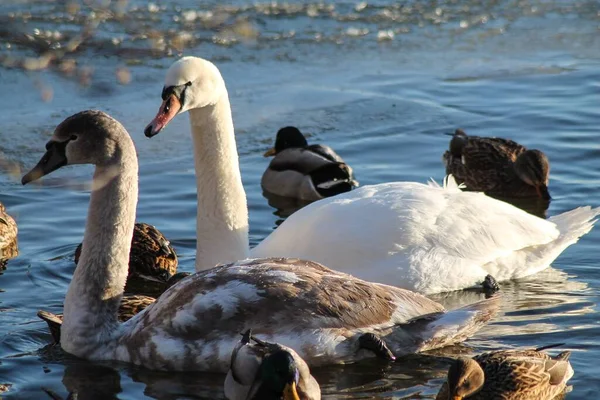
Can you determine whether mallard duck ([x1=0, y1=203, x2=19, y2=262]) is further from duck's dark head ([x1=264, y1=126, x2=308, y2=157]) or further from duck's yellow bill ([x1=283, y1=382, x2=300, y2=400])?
duck's yellow bill ([x1=283, y1=382, x2=300, y2=400])

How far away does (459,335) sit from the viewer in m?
7.14

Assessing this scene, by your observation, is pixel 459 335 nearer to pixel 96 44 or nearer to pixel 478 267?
pixel 478 267

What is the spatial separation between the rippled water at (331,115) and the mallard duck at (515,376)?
0.60 feet

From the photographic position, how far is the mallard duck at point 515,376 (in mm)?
6371

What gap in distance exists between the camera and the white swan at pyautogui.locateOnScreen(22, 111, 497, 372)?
679 cm

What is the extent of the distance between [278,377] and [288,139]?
22.1ft

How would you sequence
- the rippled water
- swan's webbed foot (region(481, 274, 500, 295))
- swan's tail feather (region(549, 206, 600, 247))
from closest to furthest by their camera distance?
the rippled water < swan's webbed foot (region(481, 274, 500, 295)) < swan's tail feather (region(549, 206, 600, 247))

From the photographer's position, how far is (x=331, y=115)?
44.8ft

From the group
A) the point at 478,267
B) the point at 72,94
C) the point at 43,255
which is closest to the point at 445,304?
the point at 478,267

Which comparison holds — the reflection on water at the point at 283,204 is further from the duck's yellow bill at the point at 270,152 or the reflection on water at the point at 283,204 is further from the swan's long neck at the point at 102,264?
the swan's long neck at the point at 102,264

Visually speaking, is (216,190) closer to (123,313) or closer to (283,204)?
(123,313)

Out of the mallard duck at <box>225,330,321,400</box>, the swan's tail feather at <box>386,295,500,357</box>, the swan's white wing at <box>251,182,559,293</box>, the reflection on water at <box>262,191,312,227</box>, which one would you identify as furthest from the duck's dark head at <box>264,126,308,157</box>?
the mallard duck at <box>225,330,321,400</box>

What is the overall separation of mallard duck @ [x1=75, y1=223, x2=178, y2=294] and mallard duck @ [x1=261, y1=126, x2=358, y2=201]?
2649mm

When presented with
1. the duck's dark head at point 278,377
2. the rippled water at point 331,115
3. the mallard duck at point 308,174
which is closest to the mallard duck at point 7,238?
the rippled water at point 331,115
